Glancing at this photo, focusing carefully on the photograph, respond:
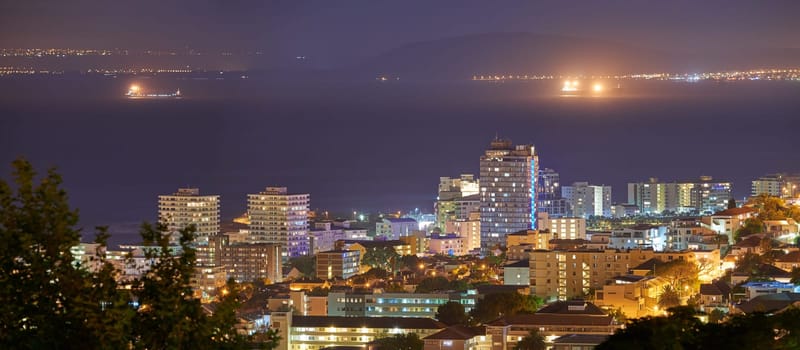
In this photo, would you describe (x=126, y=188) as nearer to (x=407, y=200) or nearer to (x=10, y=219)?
(x=407, y=200)

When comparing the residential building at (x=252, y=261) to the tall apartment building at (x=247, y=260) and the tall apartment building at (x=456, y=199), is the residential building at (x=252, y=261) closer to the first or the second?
the tall apartment building at (x=247, y=260)

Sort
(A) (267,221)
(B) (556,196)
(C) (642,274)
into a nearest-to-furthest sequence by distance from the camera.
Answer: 1. (C) (642,274)
2. (A) (267,221)
3. (B) (556,196)

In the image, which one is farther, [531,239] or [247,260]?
[247,260]

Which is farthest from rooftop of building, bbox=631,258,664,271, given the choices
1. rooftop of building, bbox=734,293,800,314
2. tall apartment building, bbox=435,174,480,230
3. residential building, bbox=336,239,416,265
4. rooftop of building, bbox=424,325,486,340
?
tall apartment building, bbox=435,174,480,230

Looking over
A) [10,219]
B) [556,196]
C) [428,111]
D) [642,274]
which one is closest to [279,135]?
[428,111]

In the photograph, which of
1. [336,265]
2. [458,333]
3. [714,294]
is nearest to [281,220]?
[336,265]

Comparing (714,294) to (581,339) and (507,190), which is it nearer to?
(581,339)

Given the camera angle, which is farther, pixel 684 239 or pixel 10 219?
pixel 684 239
